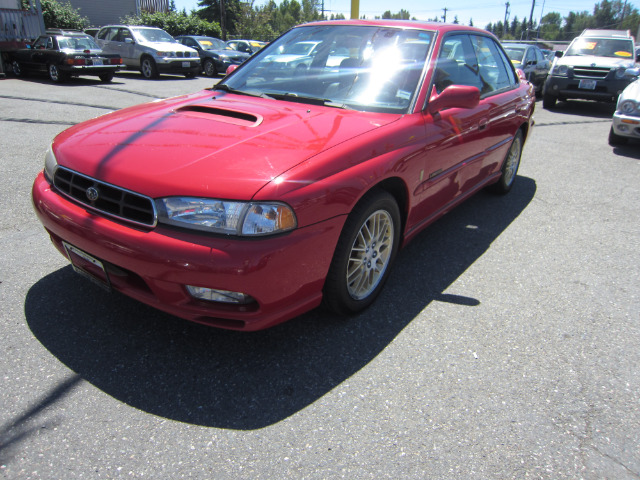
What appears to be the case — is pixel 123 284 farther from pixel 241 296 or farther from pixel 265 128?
pixel 265 128

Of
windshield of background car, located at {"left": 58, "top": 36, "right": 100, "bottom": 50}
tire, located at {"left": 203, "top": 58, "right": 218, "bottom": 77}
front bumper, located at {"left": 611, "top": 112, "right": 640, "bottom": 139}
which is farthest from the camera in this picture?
tire, located at {"left": 203, "top": 58, "right": 218, "bottom": 77}

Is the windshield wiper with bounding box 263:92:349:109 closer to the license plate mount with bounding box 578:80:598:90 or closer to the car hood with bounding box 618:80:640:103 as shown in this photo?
the car hood with bounding box 618:80:640:103

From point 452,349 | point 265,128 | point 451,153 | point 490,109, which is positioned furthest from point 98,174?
point 490,109

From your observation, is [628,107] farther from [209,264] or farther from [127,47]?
[127,47]

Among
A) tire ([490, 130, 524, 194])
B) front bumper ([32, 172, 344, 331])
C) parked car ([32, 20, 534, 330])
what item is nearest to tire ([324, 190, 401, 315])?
parked car ([32, 20, 534, 330])

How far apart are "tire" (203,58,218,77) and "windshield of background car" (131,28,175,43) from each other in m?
1.69

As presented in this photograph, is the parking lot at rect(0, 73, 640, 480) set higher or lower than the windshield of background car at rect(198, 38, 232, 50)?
lower

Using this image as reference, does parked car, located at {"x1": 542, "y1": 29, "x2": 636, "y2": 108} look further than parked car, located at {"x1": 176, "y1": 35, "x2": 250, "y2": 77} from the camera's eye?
No

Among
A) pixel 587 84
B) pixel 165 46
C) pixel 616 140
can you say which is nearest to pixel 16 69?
pixel 165 46

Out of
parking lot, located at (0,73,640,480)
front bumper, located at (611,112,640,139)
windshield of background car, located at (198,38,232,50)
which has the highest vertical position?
windshield of background car, located at (198,38,232,50)

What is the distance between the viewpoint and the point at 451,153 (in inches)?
131

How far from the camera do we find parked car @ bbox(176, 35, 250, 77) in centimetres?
1767

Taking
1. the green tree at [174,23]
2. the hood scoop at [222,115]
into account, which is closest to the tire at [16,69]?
the hood scoop at [222,115]

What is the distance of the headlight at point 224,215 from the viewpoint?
2.04 m
